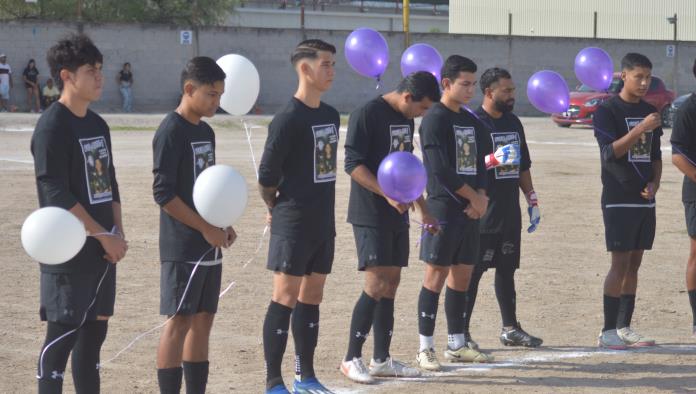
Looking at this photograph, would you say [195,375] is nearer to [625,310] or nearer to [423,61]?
[423,61]

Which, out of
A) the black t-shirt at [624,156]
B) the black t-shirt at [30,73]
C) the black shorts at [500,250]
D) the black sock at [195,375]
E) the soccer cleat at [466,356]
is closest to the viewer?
the black sock at [195,375]

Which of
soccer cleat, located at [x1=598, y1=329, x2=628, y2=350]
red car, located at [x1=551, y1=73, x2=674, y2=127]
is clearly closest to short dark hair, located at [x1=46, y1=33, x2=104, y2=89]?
soccer cleat, located at [x1=598, y1=329, x2=628, y2=350]

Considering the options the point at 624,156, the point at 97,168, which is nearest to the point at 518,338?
the point at 624,156

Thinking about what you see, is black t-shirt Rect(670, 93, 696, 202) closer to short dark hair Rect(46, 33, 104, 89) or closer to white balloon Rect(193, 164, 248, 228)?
white balloon Rect(193, 164, 248, 228)

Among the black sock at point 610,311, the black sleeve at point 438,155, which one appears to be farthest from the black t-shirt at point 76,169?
the black sock at point 610,311

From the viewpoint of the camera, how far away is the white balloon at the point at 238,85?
672 centimetres

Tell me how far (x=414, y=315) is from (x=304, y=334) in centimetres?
244

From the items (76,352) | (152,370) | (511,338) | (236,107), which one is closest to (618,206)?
(511,338)

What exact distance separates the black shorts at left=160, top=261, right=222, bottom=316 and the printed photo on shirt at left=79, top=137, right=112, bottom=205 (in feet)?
1.72

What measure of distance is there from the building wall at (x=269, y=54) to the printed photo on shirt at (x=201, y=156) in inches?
1048

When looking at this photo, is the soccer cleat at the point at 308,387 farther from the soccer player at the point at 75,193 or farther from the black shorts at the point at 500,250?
the black shorts at the point at 500,250

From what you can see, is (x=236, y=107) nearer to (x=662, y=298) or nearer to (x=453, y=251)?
(x=453, y=251)

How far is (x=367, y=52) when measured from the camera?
311 inches

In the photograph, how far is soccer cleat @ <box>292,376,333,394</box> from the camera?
266 inches
